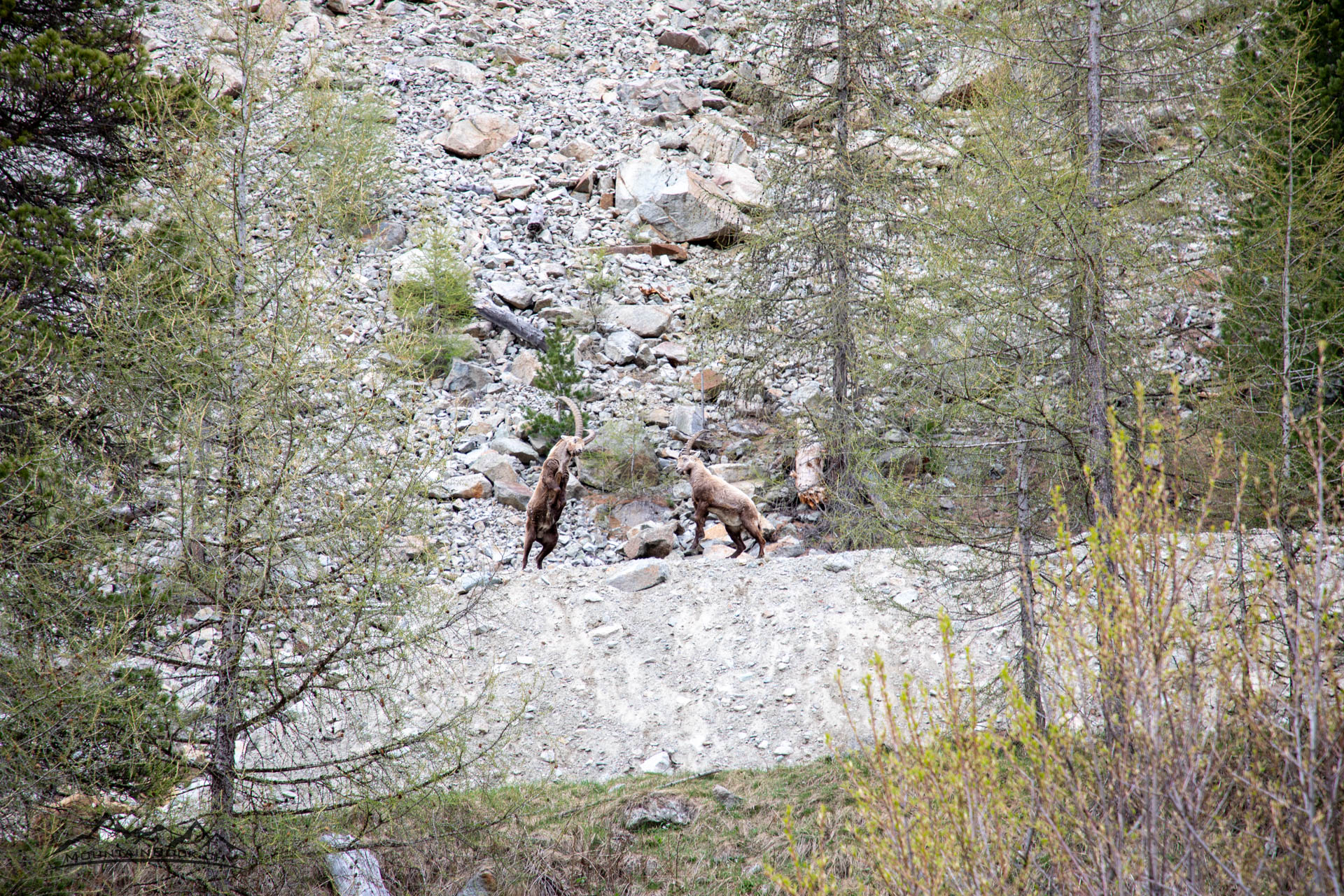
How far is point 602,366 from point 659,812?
511 inches

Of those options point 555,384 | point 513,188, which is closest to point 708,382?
point 555,384

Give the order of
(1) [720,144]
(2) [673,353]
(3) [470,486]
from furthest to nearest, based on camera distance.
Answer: (1) [720,144], (2) [673,353], (3) [470,486]

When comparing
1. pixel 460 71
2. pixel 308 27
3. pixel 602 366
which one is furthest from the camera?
pixel 460 71

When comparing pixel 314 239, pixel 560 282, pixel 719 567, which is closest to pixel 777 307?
pixel 719 567

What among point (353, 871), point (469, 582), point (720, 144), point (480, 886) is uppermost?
point (720, 144)

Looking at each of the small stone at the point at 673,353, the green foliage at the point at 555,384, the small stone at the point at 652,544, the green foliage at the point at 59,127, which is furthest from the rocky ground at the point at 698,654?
the small stone at the point at 673,353

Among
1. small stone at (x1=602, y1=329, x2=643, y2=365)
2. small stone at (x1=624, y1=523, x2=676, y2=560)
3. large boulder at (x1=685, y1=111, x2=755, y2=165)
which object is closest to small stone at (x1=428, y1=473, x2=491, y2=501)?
small stone at (x1=624, y1=523, x2=676, y2=560)

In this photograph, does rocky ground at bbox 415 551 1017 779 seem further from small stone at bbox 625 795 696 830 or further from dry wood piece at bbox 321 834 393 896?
dry wood piece at bbox 321 834 393 896

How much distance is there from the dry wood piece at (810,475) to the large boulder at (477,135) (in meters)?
15.1

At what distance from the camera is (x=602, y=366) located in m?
19.0

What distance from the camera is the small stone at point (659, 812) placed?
6988 millimetres

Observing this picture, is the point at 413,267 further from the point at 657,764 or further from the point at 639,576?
the point at 657,764

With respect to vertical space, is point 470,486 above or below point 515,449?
below

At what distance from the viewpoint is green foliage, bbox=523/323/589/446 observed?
16438mm
